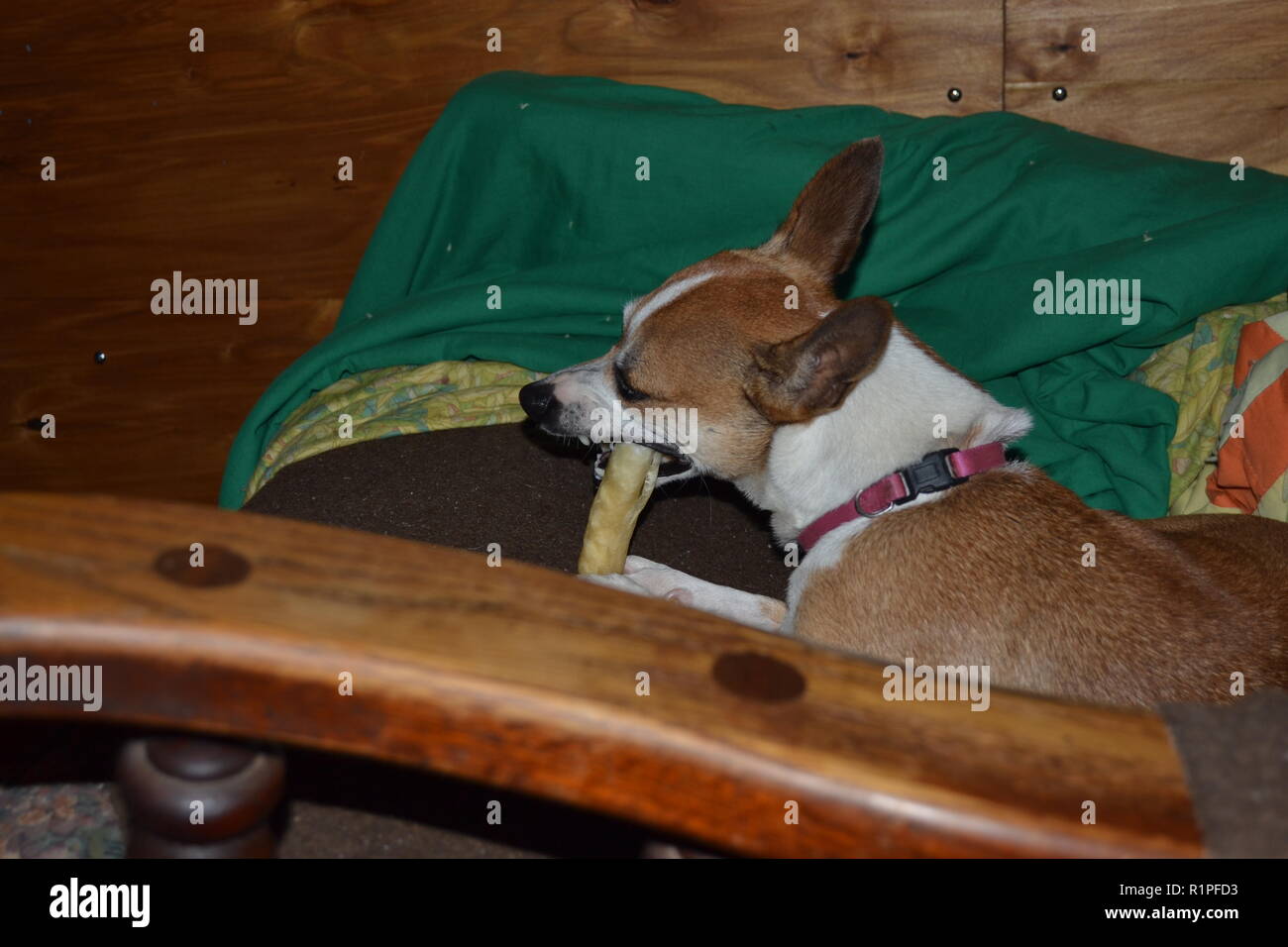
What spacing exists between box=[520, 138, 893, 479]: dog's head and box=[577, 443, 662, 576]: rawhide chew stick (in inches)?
4.3

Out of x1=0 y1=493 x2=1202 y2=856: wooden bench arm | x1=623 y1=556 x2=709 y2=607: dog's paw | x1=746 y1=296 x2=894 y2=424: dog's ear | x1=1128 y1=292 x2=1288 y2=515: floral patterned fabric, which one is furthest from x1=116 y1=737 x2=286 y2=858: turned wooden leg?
x1=1128 y1=292 x2=1288 y2=515: floral patterned fabric

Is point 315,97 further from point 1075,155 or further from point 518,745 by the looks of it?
point 518,745

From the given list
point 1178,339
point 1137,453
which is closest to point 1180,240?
point 1178,339

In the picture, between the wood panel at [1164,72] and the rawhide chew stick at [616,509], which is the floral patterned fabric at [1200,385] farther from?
the rawhide chew stick at [616,509]

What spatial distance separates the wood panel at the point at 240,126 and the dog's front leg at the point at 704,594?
1.72 metres

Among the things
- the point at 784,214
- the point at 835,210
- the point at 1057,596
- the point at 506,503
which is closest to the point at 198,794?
the point at 1057,596

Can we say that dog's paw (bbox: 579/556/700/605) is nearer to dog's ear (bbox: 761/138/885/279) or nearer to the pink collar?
the pink collar

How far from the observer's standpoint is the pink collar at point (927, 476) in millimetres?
Result: 2305

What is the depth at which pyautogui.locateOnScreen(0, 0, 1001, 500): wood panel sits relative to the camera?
3.49 metres

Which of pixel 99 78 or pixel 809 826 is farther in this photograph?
pixel 99 78

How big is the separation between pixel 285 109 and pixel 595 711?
3474 mm

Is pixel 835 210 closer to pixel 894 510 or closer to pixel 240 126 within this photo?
pixel 894 510

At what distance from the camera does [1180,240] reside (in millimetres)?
2793

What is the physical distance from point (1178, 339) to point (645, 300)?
141cm
